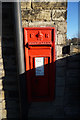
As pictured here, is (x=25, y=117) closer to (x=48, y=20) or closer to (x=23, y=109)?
(x=23, y=109)

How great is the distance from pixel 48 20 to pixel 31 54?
77 cm

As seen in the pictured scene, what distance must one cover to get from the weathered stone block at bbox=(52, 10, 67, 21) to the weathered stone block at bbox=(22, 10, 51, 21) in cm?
10

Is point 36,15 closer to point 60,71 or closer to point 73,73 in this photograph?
point 60,71

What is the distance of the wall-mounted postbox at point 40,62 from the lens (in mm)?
1651

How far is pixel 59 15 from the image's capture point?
5.78 ft

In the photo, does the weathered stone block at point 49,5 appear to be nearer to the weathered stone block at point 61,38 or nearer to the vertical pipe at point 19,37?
the vertical pipe at point 19,37

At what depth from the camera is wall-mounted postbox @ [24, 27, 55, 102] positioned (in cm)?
165

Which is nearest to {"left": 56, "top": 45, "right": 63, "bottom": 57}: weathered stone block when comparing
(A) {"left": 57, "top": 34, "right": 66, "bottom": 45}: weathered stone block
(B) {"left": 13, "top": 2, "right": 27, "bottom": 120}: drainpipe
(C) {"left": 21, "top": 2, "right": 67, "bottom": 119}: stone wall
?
(C) {"left": 21, "top": 2, "right": 67, "bottom": 119}: stone wall

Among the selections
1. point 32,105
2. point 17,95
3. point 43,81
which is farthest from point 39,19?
point 32,105

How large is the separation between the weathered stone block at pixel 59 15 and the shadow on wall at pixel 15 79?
0.81 m

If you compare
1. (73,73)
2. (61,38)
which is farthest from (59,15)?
(73,73)

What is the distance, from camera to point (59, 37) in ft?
5.95

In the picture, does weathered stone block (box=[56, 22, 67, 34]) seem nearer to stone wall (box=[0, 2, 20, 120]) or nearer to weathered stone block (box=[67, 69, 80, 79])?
weathered stone block (box=[67, 69, 80, 79])

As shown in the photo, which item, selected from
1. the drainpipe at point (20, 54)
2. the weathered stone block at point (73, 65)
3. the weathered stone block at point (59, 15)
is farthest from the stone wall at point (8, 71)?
the weathered stone block at point (73, 65)
